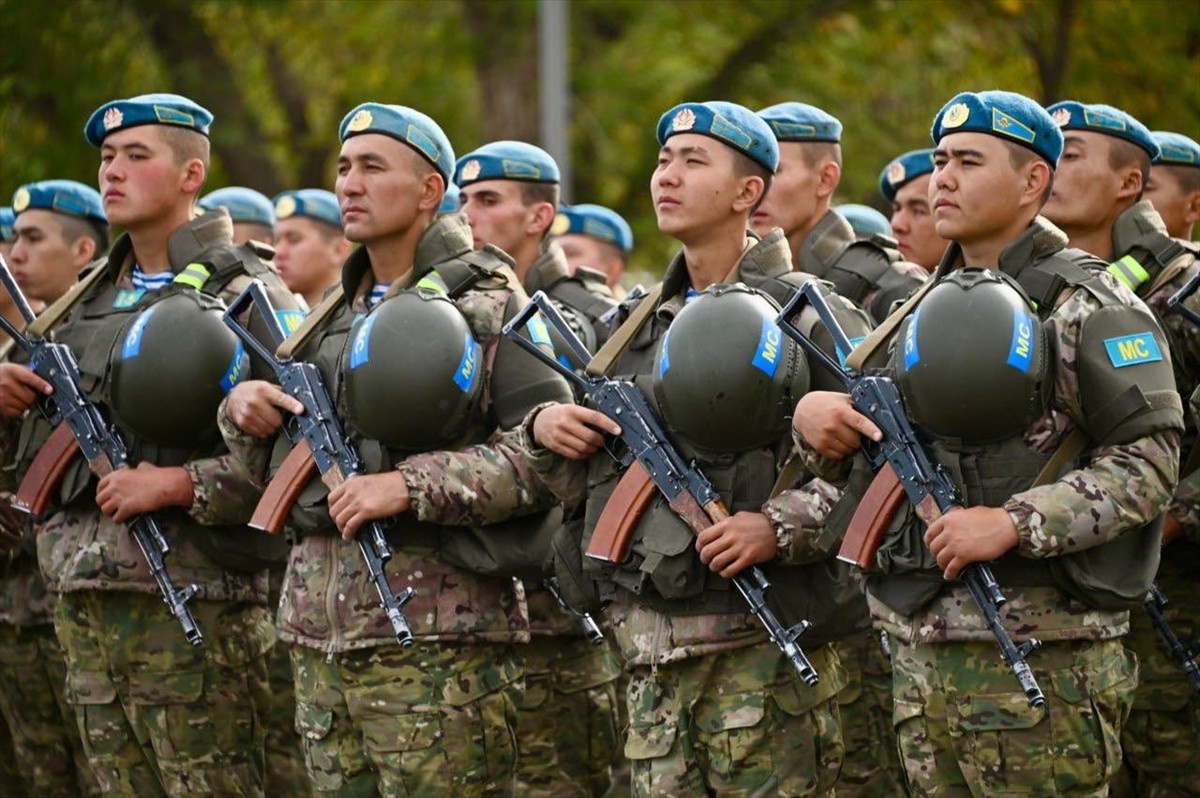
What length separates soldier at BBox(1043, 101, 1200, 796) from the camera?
6.45 metres

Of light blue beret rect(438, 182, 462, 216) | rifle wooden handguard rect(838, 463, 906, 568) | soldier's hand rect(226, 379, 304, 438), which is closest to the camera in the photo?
rifle wooden handguard rect(838, 463, 906, 568)

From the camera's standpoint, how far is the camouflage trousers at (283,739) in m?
8.32

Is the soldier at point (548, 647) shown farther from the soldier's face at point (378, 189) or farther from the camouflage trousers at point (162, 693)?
Answer: the soldier's face at point (378, 189)

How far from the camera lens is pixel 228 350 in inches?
262

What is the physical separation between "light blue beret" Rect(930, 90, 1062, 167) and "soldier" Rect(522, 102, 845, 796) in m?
0.75

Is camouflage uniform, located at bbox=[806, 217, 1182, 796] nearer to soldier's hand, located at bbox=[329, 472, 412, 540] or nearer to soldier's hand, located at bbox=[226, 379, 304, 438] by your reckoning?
soldier's hand, located at bbox=[329, 472, 412, 540]

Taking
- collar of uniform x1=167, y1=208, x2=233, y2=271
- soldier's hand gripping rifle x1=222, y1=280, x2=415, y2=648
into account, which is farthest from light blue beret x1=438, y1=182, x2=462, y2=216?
soldier's hand gripping rifle x1=222, y1=280, x2=415, y2=648

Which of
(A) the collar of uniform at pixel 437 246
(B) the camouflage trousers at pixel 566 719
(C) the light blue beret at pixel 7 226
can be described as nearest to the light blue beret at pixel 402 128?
(A) the collar of uniform at pixel 437 246

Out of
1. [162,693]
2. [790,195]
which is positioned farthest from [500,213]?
[162,693]

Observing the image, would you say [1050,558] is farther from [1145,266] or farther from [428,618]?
[428,618]

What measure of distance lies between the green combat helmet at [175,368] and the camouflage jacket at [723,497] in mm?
1408

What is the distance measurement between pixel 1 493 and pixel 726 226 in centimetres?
352

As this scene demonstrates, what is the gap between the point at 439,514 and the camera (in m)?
5.83

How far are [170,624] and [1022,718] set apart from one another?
324cm
